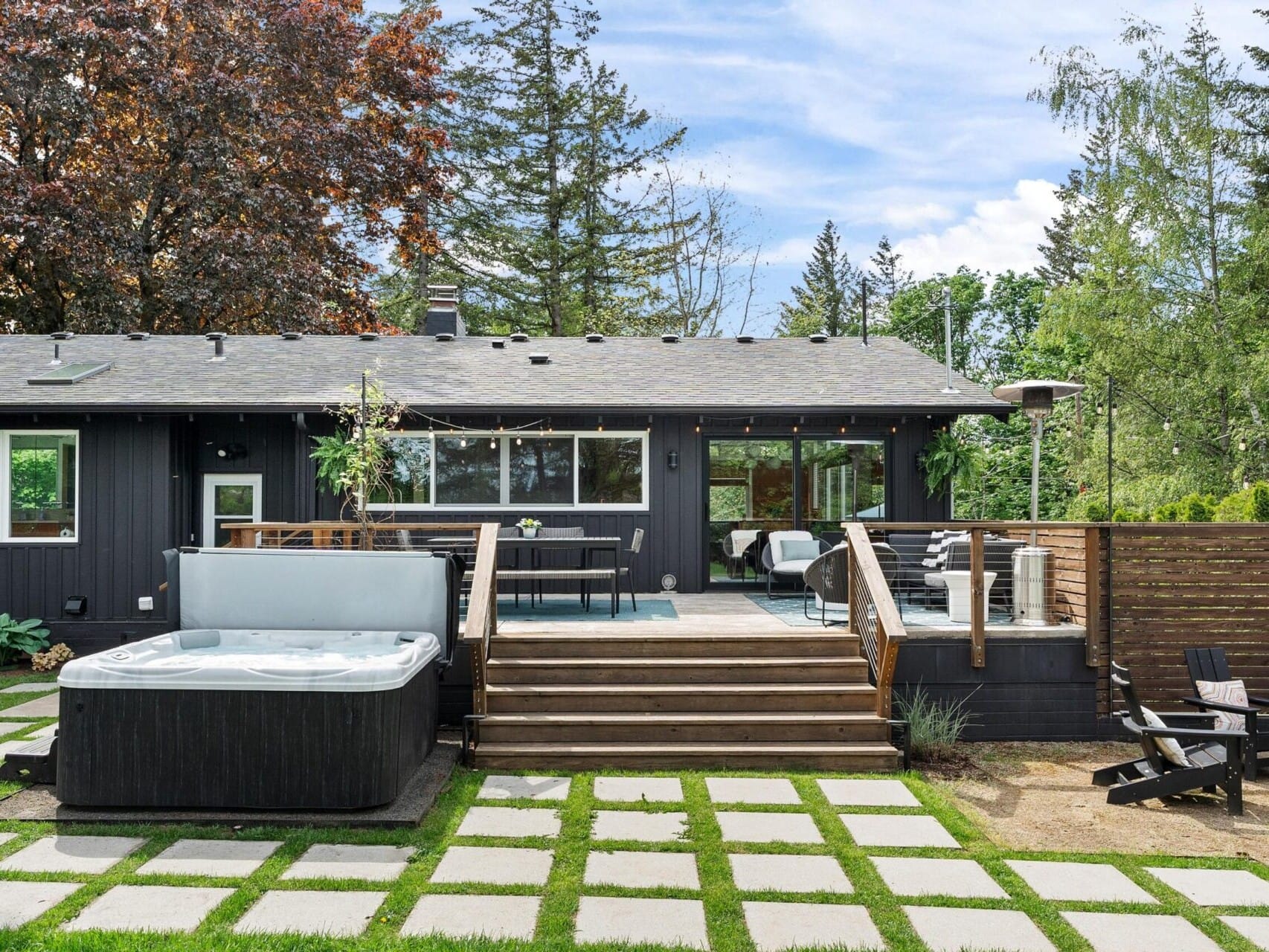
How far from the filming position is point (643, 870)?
3.72 m

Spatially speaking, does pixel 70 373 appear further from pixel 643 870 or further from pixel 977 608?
pixel 977 608

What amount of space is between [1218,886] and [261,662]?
14.9 ft

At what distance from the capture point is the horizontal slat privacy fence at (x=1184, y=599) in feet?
20.7

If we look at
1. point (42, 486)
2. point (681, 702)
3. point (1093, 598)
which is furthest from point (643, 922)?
point (42, 486)

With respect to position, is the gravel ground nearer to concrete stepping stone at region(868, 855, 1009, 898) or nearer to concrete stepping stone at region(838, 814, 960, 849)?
concrete stepping stone at region(838, 814, 960, 849)

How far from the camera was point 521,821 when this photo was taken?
14.2 ft

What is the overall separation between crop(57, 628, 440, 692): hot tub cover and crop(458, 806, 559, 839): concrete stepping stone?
2.45 feet

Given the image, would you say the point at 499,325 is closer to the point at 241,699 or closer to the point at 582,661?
the point at 582,661

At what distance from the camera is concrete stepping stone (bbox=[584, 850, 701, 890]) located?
141 inches

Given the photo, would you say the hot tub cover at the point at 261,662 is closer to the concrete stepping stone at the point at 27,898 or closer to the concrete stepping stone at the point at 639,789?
the concrete stepping stone at the point at 27,898

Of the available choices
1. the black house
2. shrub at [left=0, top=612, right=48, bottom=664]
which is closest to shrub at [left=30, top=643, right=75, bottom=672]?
shrub at [left=0, top=612, right=48, bottom=664]

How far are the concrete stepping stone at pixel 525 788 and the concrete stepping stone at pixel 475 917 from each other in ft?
4.23

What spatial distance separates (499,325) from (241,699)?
16463 millimetres

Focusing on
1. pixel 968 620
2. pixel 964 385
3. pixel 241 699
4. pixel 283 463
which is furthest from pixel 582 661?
pixel 964 385
